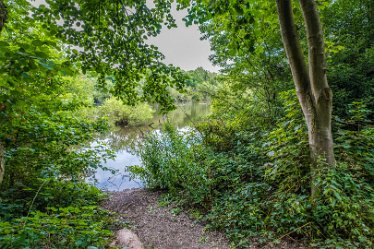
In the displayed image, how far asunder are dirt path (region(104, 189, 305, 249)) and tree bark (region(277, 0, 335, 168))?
4.42 ft

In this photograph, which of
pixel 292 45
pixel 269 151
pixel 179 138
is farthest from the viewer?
pixel 179 138

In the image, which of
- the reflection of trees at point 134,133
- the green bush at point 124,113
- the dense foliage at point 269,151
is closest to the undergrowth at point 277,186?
the dense foliage at point 269,151

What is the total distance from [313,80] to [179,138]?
2.98 meters

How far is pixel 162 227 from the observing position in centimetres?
375

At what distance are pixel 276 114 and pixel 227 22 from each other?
4.24 metres

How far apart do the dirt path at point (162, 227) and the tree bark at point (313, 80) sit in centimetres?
135

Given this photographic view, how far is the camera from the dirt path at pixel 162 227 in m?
3.17

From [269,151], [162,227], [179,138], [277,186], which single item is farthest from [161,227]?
[269,151]

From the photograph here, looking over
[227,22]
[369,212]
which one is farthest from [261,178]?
[227,22]

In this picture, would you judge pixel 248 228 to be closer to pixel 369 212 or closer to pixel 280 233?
pixel 280 233

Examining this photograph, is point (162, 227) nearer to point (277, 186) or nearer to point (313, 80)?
point (277, 186)

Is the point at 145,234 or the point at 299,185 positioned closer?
the point at 299,185

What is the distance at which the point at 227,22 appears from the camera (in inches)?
84.1

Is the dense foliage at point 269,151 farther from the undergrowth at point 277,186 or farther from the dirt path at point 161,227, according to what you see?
the dirt path at point 161,227
